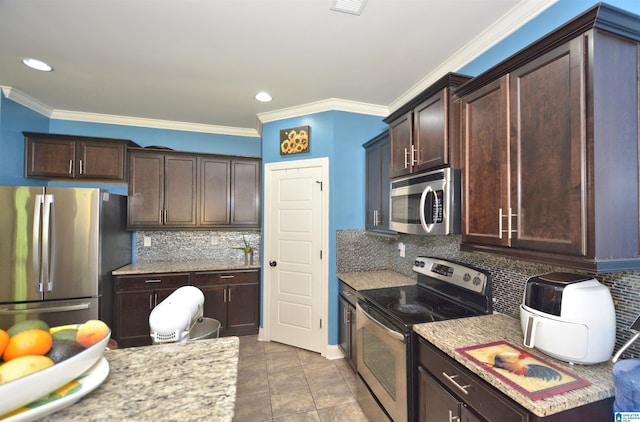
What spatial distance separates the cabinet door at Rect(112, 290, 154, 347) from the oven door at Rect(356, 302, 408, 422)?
2.45 metres

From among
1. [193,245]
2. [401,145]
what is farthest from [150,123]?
[401,145]

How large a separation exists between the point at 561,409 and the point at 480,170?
1.05 m

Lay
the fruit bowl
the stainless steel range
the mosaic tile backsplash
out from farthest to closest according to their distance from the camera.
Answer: the stainless steel range → the mosaic tile backsplash → the fruit bowl

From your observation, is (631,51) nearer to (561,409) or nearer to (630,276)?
(630,276)

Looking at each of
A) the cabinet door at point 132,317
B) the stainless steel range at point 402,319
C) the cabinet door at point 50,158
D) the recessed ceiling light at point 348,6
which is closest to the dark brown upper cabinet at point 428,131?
the recessed ceiling light at point 348,6

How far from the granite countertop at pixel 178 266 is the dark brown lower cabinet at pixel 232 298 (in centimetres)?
6

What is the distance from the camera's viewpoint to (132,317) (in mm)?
3012

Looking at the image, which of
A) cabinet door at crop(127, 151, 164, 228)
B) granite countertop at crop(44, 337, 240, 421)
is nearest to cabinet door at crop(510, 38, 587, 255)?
granite countertop at crop(44, 337, 240, 421)

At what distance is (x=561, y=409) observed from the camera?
89cm

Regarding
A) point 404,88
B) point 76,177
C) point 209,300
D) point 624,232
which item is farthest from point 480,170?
point 76,177

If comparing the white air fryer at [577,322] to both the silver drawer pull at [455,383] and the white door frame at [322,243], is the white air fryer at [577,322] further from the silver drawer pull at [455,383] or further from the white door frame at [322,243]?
the white door frame at [322,243]

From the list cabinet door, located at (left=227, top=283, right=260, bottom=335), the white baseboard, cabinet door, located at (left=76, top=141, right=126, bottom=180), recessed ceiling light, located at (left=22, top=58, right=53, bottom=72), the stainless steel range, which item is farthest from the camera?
cabinet door, located at (left=227, top=283, right=260, bottom=335)

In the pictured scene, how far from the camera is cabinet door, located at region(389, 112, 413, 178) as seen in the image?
201 centimetres

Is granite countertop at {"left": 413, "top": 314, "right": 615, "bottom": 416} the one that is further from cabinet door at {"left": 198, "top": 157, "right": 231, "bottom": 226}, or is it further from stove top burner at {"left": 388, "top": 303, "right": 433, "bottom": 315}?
cabinet door at {"left": 198, "top": 157, "right": 231, "bottom": 226}
